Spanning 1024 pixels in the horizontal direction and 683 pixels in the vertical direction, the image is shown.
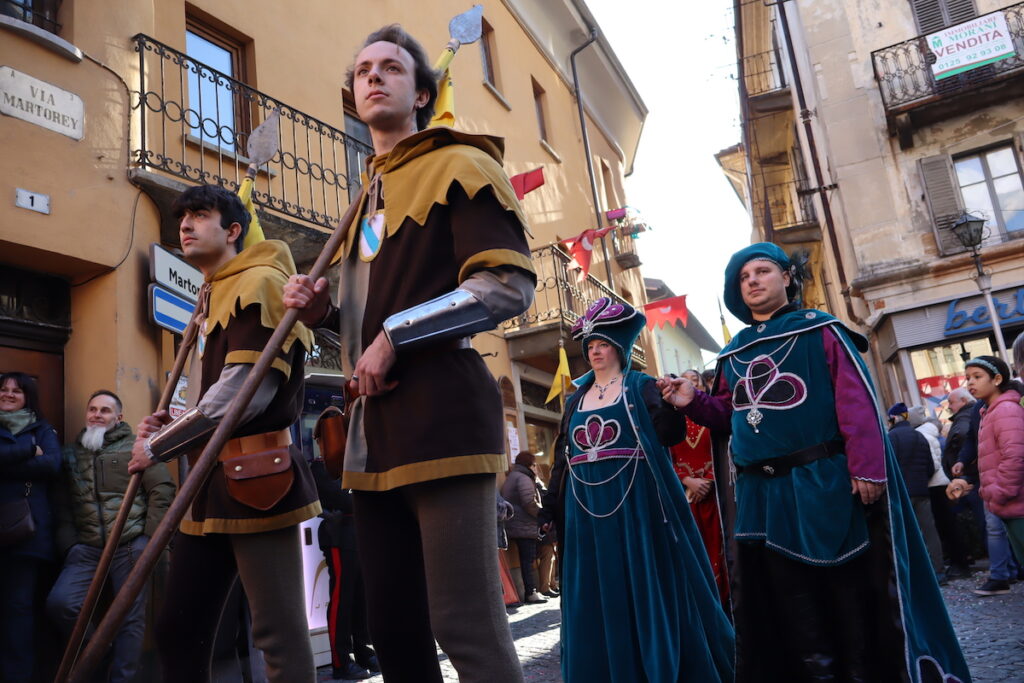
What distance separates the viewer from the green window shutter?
52.5 ft

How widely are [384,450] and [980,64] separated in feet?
58.5

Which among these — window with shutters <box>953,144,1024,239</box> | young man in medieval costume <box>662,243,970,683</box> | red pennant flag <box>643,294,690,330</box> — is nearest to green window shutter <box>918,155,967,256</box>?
window with shutters <box>953,144,1024,239</box>

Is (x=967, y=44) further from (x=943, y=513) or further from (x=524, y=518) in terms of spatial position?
(x=524, y=518)

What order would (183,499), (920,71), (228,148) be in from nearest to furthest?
(183,499) < (228,148) < (920,71)

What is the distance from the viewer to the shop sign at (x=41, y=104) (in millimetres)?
6035

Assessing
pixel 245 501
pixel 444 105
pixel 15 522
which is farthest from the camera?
pixel 15 522

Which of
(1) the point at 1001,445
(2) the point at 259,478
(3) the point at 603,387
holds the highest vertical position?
(3) the point at 603,387

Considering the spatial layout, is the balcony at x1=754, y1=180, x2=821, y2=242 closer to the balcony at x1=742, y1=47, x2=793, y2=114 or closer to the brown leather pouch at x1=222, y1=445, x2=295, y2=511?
the balcony at x1=742, y1=47, x2=793, y2=114

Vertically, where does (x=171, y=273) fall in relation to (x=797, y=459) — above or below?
above

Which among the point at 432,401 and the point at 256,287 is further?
the point at 256,287

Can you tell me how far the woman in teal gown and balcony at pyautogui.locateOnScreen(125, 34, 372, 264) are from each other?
450 cm

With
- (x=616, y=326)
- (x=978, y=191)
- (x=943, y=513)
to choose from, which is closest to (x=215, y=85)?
(x=616, y=326)

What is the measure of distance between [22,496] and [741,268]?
4536mm

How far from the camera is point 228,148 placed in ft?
27.6
